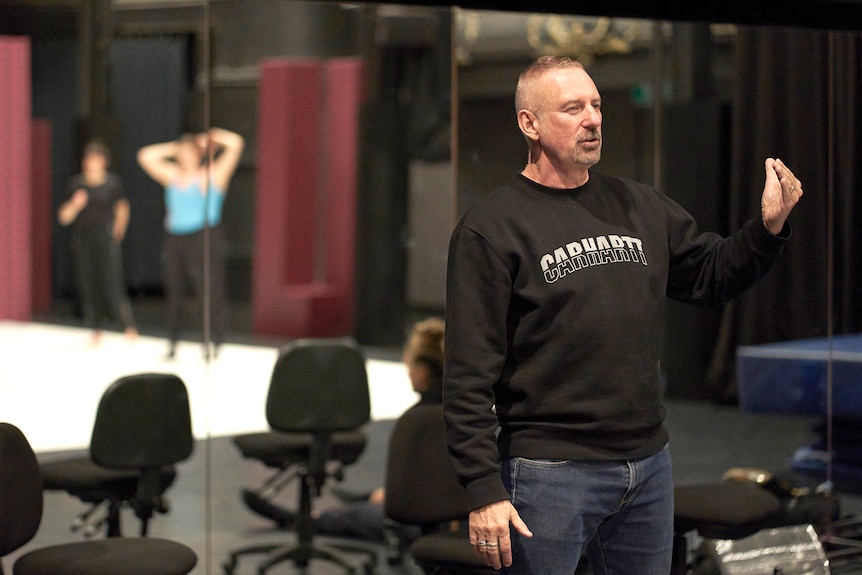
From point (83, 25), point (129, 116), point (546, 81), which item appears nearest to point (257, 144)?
point (129, 116)

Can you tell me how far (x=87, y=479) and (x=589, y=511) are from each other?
6.12ft

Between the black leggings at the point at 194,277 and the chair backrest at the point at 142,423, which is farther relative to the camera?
the black leggings at the point at 194,277

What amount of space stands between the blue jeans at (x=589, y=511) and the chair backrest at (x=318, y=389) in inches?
68.2

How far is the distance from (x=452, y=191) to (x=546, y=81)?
5.76 ft

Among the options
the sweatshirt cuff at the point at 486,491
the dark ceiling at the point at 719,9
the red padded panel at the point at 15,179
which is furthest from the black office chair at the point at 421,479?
the dark ceiling at the point at 719,9

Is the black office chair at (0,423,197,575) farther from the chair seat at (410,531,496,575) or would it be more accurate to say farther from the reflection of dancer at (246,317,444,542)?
the reflection of dancer at (246,317,444,542)

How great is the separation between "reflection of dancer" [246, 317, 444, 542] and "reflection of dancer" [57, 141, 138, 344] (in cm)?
76

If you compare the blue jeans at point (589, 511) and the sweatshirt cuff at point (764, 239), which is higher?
the sweatshirt cuff at point (764, 239)

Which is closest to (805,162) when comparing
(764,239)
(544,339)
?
(764,239)

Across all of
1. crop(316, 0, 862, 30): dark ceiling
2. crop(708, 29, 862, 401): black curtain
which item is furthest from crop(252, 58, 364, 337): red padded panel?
crop(708, 29, 862, 401): black curtain

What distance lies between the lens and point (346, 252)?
391 cm

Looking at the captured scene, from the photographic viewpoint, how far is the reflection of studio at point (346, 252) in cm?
346

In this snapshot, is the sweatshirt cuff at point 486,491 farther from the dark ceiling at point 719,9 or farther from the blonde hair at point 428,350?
the dark ceiling at point 719,9

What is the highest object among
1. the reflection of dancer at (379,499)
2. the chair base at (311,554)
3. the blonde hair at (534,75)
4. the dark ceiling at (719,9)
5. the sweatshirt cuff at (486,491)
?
the dark ceiling at (719,9)
